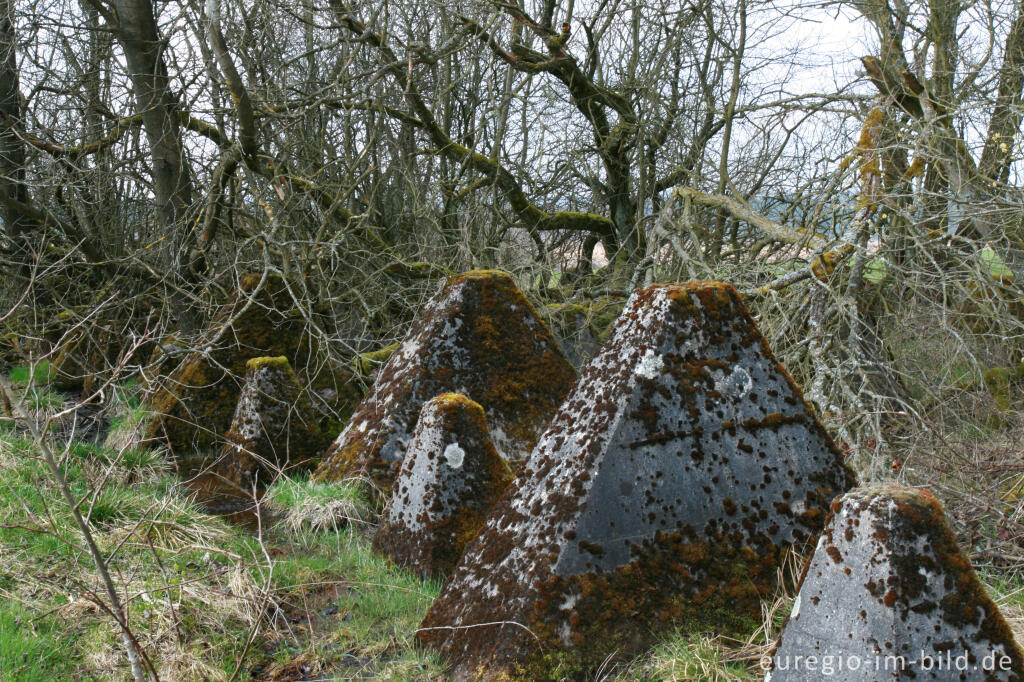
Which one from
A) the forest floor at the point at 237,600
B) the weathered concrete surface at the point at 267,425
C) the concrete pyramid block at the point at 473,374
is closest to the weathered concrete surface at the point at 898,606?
the forest floor at the point at 237,600

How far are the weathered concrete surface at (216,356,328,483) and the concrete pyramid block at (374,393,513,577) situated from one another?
6.78 feet

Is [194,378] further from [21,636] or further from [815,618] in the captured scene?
[815,618]

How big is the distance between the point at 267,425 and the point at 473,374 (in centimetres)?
195

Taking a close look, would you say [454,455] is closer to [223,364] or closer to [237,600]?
[237,600]

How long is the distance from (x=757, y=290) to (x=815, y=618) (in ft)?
14.4

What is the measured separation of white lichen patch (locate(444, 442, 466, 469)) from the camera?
14.5 feet

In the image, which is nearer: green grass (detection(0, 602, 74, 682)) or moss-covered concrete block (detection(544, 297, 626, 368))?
green grass (detection(0, 602, 74, 682))

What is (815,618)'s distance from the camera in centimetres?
231

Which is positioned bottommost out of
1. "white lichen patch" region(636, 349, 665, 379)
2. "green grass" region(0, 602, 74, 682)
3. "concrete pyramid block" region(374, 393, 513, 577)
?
"green grass" region(0, 602, 74, 682)

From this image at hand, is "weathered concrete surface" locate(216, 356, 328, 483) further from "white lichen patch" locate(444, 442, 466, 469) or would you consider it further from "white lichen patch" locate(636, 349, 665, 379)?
"white lichen patch" locate(636, 349, 665, 379)

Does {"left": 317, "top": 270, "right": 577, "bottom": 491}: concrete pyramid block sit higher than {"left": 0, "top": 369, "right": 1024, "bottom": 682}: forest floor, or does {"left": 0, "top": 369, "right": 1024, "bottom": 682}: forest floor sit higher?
{"left": 317, "top": 270, "right": 577, "bottom": 491}: concrete pyramid block

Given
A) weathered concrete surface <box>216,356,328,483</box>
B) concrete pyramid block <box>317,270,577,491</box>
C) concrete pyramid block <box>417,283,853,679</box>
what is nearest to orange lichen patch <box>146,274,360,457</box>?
weathered concrete surface <box>216,356,328,483</box>

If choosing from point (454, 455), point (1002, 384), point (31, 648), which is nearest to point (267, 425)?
point (454, 455)

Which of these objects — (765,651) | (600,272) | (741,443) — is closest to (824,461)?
(741,443)
